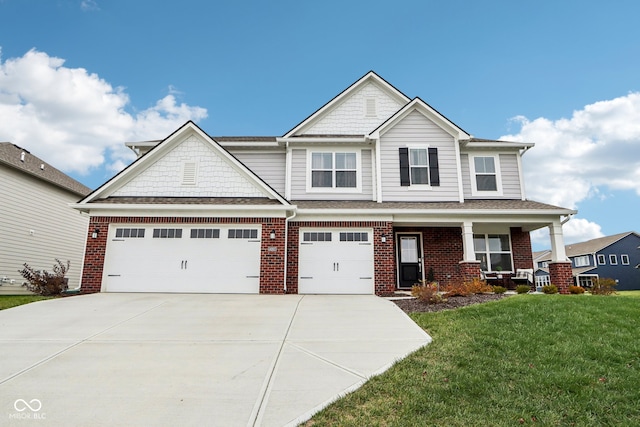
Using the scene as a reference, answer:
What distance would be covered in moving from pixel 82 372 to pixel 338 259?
8.64 m

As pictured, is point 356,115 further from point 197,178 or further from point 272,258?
point 272,258

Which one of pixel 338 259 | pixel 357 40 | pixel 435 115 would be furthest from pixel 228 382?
pixel 357 40

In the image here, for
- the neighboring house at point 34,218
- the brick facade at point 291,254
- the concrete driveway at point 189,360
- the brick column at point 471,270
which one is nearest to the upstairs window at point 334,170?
the brick facade at point 291,254

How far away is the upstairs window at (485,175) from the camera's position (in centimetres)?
1471

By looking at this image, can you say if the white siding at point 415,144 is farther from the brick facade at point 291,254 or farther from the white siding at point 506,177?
the brick facade at point 291,254

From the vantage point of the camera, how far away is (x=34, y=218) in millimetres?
16391

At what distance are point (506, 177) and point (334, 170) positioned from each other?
7.21 meters

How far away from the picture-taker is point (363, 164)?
14734 mm

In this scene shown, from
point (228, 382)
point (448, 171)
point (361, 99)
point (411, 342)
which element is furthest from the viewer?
point (361, 99)

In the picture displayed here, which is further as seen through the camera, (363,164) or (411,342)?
(363,164)

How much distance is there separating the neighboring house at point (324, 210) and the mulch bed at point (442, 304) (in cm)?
208

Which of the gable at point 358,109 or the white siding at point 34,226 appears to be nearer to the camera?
the white siding at point 34,226

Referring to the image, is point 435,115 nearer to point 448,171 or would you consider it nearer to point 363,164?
point 448,171

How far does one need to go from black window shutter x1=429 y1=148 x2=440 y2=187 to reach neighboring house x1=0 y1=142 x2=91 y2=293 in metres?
13.5
